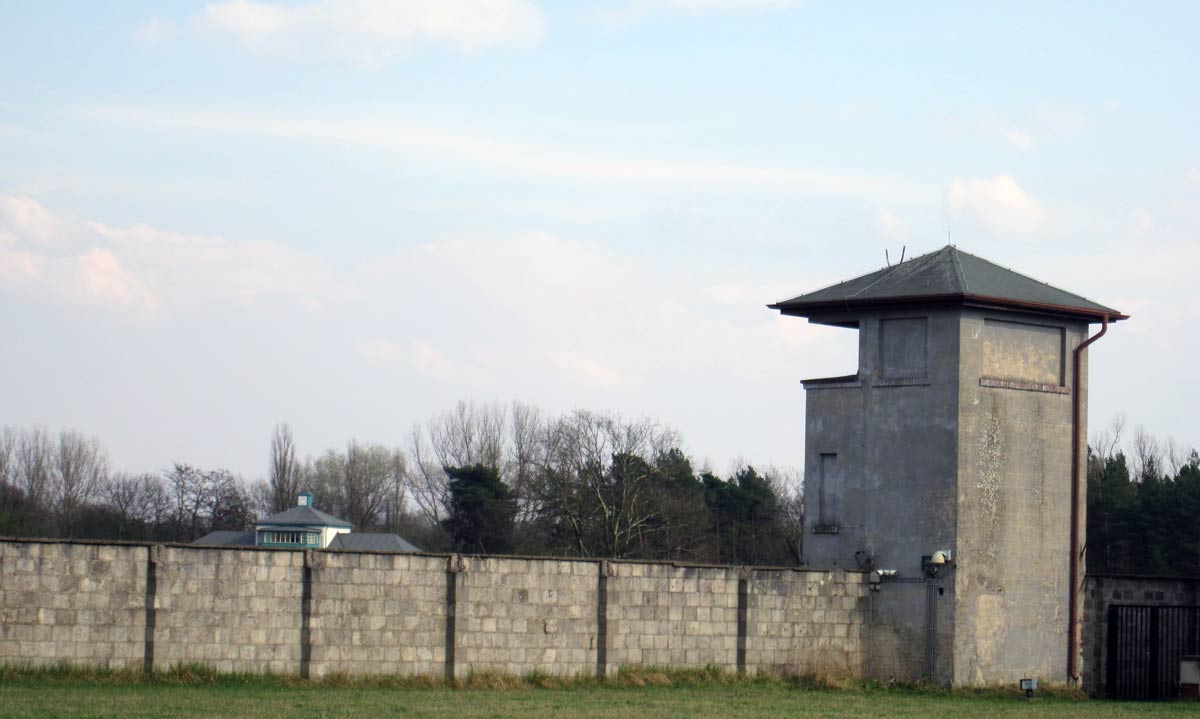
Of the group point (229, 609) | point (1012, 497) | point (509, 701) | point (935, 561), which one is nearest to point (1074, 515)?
point (1012, 497)

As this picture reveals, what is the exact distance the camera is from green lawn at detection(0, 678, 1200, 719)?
704 inches

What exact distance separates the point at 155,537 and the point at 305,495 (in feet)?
58.6

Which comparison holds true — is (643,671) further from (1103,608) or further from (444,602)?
(1103,608)

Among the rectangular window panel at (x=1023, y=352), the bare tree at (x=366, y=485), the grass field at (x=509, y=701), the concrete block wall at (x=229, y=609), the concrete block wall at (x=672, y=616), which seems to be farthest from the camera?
the bare tree at (x=366, y=485)

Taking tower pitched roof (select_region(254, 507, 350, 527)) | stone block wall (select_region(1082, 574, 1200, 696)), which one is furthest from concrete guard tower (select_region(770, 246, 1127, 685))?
tower pitched roof (select_region(254, 507, 350, 527))

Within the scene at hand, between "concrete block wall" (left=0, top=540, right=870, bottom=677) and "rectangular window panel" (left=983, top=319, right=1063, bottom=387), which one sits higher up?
"rectangular window panel" (left=983, top=319, right=1063, bottom=387)

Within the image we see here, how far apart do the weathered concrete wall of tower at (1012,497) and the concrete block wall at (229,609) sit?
11.4 metres

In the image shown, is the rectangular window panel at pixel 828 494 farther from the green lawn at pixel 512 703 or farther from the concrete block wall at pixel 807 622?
the green lawn at pixel 512 703

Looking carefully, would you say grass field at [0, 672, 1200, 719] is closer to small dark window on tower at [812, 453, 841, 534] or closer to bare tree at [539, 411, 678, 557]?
small dark window on tower at [812, 453, 841, 534]

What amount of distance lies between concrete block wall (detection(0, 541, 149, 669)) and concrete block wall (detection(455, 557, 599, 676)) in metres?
5.04

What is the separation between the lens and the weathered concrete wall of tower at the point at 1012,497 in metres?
26.3

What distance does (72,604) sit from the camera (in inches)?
825

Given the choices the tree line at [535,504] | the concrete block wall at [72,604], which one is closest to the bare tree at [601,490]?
the tree line at [535,504]

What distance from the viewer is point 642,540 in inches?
2813
